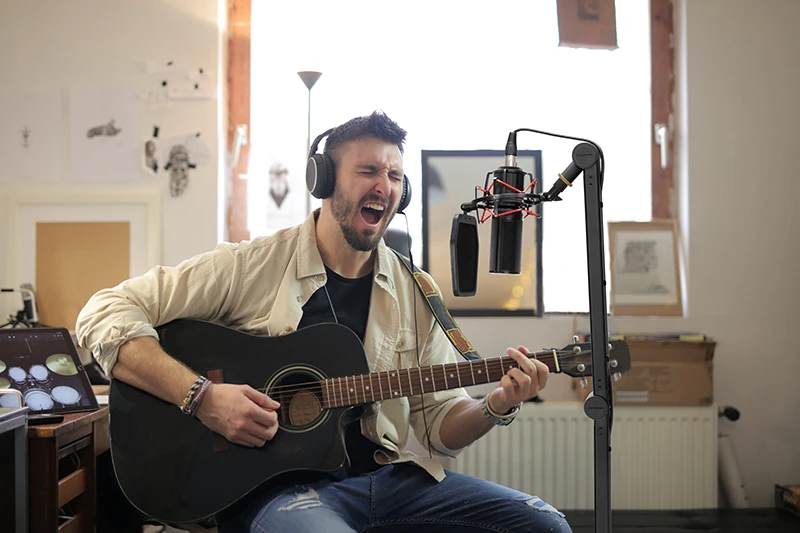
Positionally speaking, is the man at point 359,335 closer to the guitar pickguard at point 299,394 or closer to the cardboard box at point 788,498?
the guitar pickguard at point 299,394

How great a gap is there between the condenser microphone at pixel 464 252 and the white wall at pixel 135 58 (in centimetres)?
205

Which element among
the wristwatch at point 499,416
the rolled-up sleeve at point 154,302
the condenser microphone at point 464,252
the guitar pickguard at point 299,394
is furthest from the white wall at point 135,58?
the condenser microphone at point 464,252

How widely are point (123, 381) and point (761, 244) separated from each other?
269cm

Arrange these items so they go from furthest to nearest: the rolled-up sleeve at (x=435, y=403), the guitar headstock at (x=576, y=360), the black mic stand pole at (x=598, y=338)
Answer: the rolled-up sleeve at (x=435, y=403), the guitar headstock at (x=576, y=360), the black mic stand pole at (x=598, y=338)

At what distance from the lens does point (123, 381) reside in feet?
5.53

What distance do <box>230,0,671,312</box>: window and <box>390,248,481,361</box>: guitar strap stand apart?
147 cm

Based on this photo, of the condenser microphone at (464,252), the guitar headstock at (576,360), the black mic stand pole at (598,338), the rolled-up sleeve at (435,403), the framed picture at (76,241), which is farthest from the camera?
the framed picture at (76,241)

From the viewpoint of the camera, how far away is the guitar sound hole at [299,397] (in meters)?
1.69

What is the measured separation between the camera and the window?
3.42 meters

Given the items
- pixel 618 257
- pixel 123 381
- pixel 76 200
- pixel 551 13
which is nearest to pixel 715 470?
pixel 618 257

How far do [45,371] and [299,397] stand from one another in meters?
0.65

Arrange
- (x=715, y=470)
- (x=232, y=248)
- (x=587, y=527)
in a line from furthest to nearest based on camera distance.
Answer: (x=715, y=470), (x=587, y=527), (x=232, y=248)

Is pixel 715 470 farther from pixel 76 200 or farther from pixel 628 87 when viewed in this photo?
pixel 76 200

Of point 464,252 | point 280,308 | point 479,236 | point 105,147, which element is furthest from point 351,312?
point 105,147
